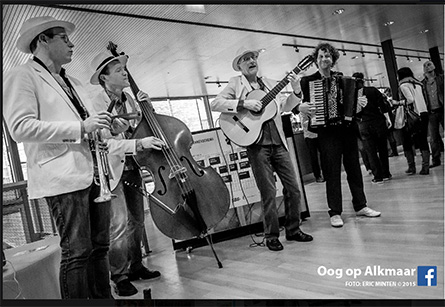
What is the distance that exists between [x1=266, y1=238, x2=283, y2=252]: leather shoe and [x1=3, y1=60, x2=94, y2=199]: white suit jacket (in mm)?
1426

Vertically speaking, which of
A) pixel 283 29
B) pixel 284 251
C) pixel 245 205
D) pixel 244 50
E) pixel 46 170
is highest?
pixel 283 29

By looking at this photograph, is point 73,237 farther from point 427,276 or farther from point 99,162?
point 427,276

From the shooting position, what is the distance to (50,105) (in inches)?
60.1

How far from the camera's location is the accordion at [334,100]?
108 inches

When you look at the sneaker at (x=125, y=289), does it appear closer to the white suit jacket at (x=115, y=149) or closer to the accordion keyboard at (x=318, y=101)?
the white suit jacket at (x=115, y=149)

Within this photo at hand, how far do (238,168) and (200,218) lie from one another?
1.15 meters

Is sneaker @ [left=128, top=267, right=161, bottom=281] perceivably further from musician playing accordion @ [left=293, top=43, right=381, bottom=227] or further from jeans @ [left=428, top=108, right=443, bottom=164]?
jeans @ [left=428, top=108, right=443, bottom=164]

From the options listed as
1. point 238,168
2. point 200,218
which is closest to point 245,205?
point 238,168

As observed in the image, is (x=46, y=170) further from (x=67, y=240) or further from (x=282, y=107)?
(x=282, y=107)

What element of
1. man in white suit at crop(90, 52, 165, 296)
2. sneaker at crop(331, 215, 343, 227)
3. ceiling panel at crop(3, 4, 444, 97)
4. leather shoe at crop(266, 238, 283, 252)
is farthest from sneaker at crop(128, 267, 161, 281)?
ceiling panel at crop(3, 4, 444, 97)

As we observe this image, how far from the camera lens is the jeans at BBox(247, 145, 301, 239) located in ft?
8.38

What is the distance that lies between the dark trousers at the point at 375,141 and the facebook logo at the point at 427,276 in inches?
126

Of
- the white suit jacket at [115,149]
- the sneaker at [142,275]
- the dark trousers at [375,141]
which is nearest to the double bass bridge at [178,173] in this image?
the white suit jacket at [115,149]

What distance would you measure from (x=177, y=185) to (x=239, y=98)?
3.13ft
